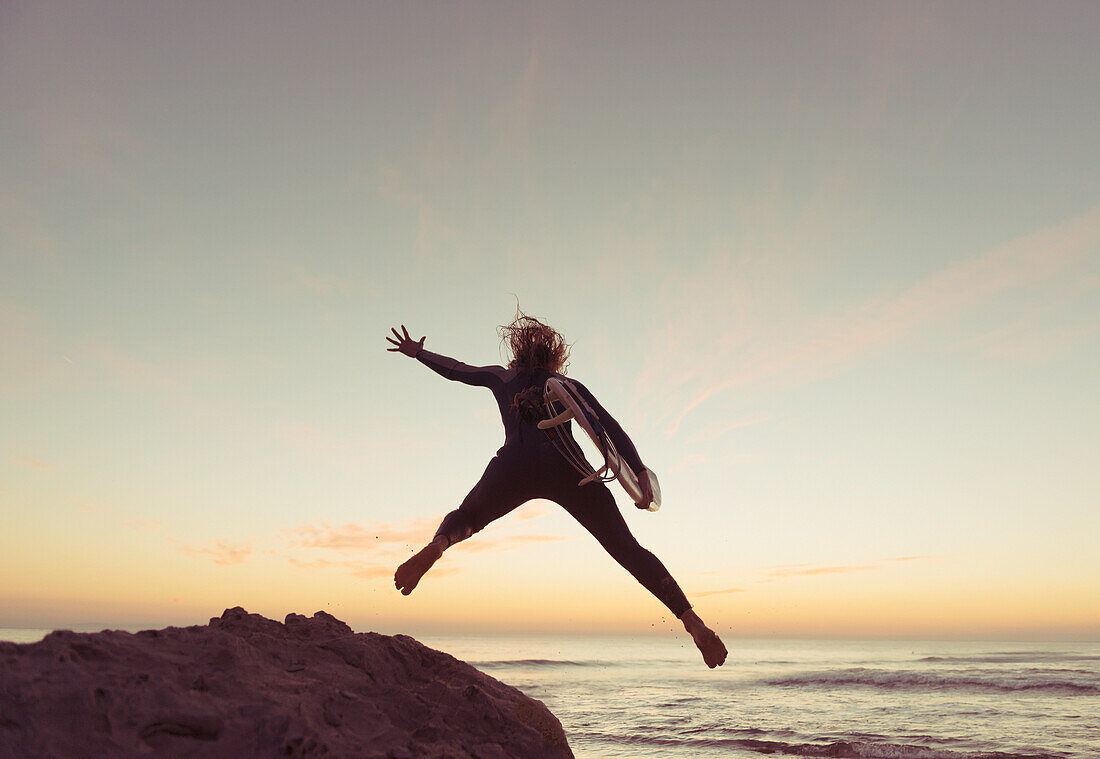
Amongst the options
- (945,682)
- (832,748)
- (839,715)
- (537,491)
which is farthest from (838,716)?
(537,491)

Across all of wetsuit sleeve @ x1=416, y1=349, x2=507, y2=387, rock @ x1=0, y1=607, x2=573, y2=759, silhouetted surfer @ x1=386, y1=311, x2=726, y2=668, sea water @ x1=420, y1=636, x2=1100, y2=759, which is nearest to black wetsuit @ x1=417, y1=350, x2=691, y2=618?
silhouetted surfer @ x1=386, y1=311, x2=726, y2=668

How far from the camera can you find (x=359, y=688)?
2.90 m

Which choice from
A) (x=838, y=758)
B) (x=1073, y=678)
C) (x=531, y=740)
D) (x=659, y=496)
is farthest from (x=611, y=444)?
(x=1073, y=678)

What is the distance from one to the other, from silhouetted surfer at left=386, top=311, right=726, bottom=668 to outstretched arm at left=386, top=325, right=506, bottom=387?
0.06 ft

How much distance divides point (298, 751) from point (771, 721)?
12073 millimetres

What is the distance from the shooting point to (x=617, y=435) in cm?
505

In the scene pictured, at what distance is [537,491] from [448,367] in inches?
56.3

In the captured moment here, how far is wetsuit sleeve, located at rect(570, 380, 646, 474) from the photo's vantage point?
5000mm

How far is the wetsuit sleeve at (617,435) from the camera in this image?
500cm

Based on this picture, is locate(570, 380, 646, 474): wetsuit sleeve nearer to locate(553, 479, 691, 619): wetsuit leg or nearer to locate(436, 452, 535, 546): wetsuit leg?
locate(553, 479, 691, 619): wetsuit leg

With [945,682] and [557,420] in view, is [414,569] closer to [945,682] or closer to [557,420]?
[557,420]

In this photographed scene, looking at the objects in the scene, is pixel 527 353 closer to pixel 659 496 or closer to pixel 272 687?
pixel 659 496

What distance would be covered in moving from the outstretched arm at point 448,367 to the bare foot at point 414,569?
1.60 meters

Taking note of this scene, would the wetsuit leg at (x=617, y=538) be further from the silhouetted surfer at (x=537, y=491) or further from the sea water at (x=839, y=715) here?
the sea water at (x=839, y=715)
